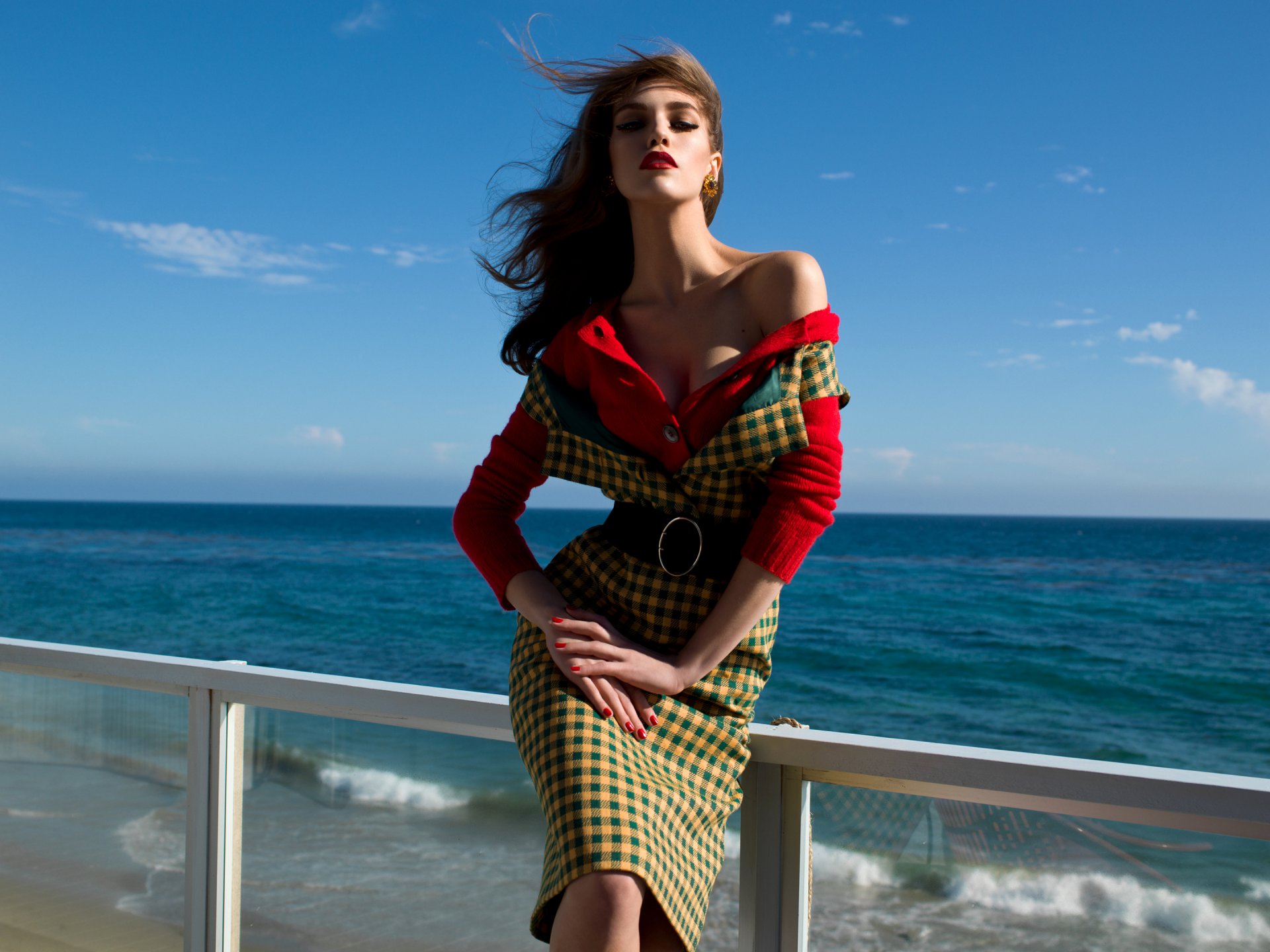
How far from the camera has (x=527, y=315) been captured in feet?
4.91

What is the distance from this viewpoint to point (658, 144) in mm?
1293

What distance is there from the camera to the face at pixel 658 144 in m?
1.29

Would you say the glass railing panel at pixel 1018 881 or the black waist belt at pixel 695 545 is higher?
the black waist belt at pixel 695 545

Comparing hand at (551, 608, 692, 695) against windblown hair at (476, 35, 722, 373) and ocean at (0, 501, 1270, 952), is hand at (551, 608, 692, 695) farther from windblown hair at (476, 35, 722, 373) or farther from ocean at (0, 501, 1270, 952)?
windblown hair at (476, 35, 722, 373)

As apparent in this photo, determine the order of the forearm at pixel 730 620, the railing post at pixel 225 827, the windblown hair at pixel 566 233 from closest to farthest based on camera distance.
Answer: the forearm at pixel 730 620, the windblown hair at pixel 566 233, the railing post at pixel 225 827

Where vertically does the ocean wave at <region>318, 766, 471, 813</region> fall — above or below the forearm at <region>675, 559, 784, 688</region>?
below

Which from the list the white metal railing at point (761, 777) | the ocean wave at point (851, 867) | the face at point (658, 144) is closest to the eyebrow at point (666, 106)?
the face at point (658, 144)

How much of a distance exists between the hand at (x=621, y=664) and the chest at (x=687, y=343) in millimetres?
303

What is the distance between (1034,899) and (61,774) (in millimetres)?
1760

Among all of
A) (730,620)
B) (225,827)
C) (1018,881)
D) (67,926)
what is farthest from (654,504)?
(67,926)

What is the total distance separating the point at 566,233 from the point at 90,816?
1.44m

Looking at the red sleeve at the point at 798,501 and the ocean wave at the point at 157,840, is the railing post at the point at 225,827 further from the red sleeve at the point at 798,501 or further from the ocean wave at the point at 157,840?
the red sleeve at the point at 798,501

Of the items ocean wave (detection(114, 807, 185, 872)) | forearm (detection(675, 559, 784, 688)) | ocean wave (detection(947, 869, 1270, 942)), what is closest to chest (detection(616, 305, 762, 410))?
forearm (detection(675, 559, 784, 688))

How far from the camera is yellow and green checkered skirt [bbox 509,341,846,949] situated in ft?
3.36
